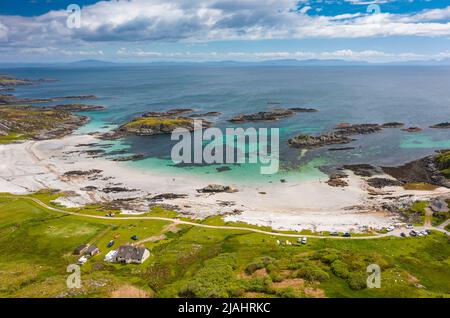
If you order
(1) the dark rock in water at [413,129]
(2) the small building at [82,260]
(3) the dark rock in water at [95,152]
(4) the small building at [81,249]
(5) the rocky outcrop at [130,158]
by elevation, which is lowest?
(2) the small building at [82,260]

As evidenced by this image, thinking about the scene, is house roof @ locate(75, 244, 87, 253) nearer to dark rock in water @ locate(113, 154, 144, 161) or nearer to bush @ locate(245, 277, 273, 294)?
bush @ locate(245, 277, 273, 294)

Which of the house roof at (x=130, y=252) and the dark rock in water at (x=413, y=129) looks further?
the dark rock in water at (x=413, y=129)

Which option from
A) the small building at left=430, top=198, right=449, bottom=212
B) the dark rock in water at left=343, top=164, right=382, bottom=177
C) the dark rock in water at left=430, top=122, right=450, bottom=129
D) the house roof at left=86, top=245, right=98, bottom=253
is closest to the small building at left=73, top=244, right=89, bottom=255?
the house roof at left=86, top=245, right=98, bottom=253

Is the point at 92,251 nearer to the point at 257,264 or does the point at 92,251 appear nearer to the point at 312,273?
the point at 257,264

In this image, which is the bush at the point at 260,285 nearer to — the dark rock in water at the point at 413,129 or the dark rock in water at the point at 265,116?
the dark rock in water at the point at 265,116

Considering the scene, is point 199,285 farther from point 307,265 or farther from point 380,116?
point 380,116

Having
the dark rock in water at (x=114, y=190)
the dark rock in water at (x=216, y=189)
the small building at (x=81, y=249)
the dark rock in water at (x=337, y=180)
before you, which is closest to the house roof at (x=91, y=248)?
the small building at (x=81, y=249)
